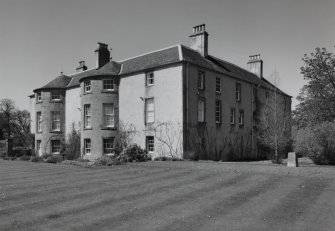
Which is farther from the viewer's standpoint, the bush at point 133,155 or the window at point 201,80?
the window at point 201,80

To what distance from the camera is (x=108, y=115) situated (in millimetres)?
30906

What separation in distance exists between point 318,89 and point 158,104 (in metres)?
15.6

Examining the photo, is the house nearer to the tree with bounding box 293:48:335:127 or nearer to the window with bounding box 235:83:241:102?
the window with bounding box 235:83:241:102

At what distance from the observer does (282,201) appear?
10992 mm

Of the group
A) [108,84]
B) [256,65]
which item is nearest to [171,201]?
[108,84]

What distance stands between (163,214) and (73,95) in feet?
97.8

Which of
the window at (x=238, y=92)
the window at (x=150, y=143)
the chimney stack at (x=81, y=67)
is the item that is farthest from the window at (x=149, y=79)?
the chimney stack at (x=81, y=67)

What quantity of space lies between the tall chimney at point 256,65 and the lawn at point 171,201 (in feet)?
91.6

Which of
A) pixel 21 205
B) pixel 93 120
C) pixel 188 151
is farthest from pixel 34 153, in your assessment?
pixel 21 205

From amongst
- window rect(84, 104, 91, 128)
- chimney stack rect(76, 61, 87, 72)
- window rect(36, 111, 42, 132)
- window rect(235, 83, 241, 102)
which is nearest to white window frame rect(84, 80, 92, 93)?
window rect(84, 104, 91, 128)

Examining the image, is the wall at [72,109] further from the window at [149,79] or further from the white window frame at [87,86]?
the window at [149,79]

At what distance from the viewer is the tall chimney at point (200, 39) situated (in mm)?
31250

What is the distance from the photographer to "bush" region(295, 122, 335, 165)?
2178cm

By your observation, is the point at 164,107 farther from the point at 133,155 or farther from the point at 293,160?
the point at 293,160
